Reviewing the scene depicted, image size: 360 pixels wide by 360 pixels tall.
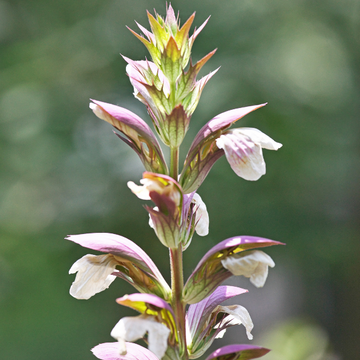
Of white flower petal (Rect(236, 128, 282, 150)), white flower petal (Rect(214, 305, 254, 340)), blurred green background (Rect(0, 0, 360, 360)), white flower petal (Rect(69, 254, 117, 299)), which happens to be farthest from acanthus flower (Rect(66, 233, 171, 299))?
blurred green background (Rect(0, 0, 360, 360))

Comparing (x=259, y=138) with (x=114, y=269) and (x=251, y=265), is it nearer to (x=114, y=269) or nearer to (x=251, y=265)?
(x=251, y=265)

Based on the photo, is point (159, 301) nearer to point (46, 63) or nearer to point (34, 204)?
point (34, 204)

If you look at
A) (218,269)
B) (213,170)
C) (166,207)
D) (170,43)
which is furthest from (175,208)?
(213,170)

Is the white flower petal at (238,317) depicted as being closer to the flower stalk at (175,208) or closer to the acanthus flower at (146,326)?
the flower stalk at (175,208)

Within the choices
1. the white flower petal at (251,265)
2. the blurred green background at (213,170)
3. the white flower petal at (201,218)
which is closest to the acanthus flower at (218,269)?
the white flower petal at (251,265)

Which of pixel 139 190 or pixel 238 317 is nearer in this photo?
pixel 139 190
